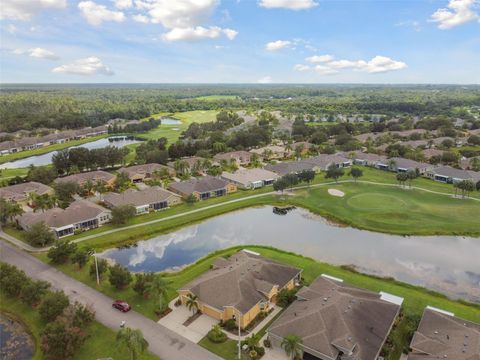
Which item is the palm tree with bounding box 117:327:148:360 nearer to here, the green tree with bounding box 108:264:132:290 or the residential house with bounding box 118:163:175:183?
the green tree with bounding box 108:264:132:290

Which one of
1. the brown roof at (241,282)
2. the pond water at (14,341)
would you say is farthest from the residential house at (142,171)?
the pond water at (14,341)

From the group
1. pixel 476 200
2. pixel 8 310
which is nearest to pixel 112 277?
pixel 8 310

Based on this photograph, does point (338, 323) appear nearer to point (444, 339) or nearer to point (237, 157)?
point (444, 339)

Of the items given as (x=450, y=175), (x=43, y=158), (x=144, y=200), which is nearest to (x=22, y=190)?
(x=144, y=200)

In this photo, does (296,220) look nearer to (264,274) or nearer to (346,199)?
(346,199)

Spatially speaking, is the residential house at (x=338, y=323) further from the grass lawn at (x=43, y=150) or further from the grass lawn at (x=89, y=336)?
the grass lawn at (x=43, y=150)

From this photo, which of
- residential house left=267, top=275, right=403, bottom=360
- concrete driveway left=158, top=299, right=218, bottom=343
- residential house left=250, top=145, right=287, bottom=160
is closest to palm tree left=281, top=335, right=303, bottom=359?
residential house left=267, top=275, right=403, bottom=360
